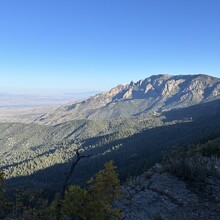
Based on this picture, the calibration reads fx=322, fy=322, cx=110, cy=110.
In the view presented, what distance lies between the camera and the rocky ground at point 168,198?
13.9m

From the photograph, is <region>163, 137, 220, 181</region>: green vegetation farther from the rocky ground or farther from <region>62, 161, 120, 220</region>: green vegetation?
<region>62, 161, 120, 220</region>: green vegetation

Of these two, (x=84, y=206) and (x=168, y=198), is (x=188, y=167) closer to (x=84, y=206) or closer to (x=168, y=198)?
(x=168, y=198)

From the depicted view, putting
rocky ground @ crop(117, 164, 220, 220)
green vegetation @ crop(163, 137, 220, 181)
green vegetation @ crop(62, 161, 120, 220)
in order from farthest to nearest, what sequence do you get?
green vegetation @ crop(163, 137, 220, 181), rocky ground @ crop(117, 164, 220, 220), green vegetation @ crop(62, 161, 120, 220)

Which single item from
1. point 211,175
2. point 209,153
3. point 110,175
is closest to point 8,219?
point 110,175

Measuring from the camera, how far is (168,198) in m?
15.7

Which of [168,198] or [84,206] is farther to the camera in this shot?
[168,198]

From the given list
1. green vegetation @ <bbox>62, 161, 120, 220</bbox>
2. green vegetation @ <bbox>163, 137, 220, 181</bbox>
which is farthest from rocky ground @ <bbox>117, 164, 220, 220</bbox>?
green vegetation @ <bbox>62, 161, 120, 220</bbox>

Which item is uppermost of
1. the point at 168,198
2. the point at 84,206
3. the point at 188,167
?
the point at 84,206

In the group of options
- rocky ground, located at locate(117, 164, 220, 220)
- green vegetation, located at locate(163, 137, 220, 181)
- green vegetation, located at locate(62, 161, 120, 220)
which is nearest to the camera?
green vegetation, located at locate(62, 161, 120, 220)

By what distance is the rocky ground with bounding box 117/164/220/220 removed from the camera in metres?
13.9

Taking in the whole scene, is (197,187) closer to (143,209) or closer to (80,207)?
(143,209)

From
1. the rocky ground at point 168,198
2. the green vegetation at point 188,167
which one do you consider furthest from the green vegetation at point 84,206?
the green vegetation at point 188,167

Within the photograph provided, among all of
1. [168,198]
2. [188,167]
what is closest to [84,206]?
[168,198]

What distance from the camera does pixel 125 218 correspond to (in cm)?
1348
